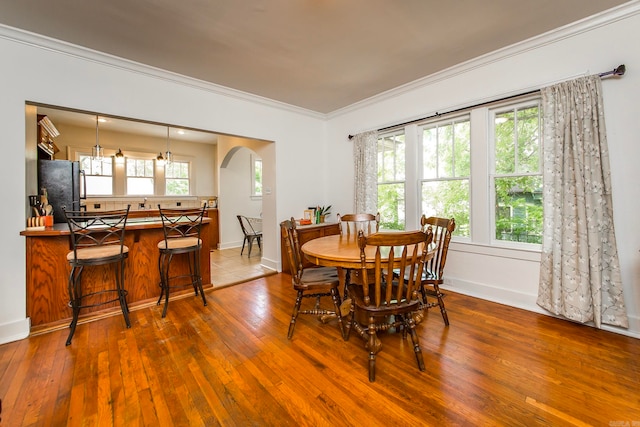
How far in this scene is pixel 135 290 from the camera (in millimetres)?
3006

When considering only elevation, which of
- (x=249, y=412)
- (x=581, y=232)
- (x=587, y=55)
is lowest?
(x=249, y=412)

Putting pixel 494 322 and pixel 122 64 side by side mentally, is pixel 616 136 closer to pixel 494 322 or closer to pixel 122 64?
pixel 494 322

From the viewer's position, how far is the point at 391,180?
4082 millimetres

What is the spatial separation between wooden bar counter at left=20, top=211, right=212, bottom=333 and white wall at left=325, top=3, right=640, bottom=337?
3.64 metres

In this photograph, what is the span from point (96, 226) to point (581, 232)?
4720 millimetres

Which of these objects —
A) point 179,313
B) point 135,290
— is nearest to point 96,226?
point 135,290

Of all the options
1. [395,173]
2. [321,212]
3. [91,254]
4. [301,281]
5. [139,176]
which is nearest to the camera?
[301,281]

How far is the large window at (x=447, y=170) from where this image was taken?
10.8 ft

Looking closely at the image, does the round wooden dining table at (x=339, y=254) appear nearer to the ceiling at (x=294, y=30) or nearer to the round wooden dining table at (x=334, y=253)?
the round wooden dining table at (x=334, y=253)

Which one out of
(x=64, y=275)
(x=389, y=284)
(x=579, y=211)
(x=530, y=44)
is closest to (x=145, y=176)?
(x=64, y=275)

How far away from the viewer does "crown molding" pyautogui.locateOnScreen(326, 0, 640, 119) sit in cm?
223

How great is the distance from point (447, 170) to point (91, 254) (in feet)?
13.2

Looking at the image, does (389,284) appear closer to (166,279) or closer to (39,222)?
(166,279)

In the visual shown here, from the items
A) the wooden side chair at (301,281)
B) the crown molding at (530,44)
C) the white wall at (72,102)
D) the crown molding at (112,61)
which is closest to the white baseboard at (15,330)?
the white wall at (72,102)
